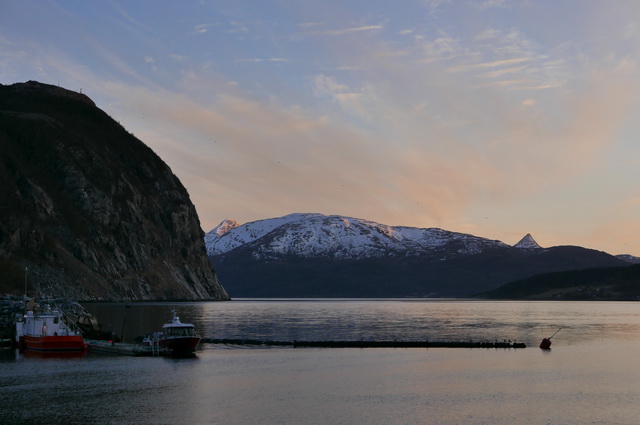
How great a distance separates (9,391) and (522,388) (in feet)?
156

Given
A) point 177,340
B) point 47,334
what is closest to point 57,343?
point 47,334

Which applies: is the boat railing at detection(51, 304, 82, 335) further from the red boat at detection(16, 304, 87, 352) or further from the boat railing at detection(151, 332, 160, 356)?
the boat railing at detection(151, 332, 160, 356)

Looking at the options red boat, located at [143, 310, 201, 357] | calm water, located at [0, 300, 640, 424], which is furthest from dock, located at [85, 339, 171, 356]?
calm water, located at [0, 300, 640, 424]

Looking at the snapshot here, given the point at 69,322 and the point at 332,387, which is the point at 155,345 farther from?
the point at 332,387

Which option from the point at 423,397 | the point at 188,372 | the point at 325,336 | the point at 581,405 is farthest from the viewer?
the point at 325,336

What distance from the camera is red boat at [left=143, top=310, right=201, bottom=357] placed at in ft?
321

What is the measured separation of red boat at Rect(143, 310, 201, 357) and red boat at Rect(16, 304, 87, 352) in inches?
434

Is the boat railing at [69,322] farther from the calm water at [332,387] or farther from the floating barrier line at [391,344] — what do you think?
the floating barrier line at [391,344]

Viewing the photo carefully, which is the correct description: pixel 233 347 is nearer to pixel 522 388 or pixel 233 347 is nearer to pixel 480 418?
pixel 522 388

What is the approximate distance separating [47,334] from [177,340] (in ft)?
64.2

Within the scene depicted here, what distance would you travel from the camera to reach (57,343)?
9900cm

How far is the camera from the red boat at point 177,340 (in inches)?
3851

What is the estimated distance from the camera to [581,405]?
5962cm

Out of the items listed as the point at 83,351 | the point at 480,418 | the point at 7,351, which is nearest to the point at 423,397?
the point at 480,418
